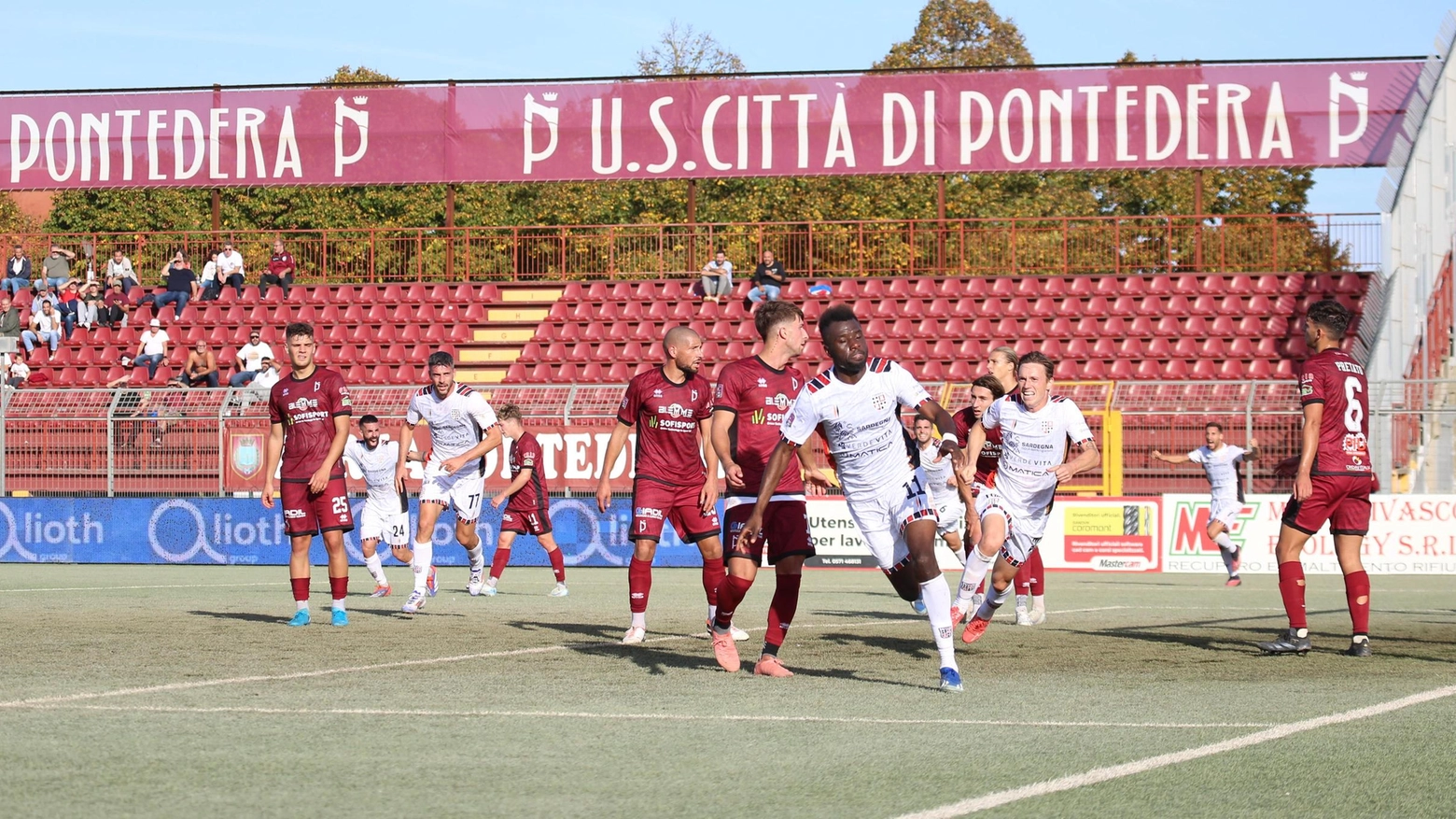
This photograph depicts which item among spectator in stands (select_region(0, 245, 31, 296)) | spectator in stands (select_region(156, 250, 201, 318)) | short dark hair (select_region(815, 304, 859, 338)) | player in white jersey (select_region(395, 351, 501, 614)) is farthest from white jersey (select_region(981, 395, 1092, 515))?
spectator in stands (select_region(0, 245, 31, 296))

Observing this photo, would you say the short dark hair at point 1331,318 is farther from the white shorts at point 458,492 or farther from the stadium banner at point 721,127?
the stadium banner at point 721,127

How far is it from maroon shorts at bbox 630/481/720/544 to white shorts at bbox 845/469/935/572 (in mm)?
2510

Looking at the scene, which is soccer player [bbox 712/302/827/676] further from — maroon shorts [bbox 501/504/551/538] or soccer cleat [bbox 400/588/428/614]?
maroon shorts [bbox 501/504/551/538]

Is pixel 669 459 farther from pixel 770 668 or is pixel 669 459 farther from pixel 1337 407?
pixel 1337 407

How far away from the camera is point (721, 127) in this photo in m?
31.4

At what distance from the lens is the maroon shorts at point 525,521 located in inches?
682

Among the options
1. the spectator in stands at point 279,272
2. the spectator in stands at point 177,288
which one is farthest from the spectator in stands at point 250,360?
the spectator in stands at point 177,288

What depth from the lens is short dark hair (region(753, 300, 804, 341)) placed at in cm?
934

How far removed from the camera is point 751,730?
23.6 ft

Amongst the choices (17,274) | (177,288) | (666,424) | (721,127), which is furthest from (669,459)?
(17,274)

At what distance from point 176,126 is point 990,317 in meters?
16.3

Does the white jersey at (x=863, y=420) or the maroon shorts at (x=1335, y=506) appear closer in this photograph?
the white jersey at (x=863, y=420)

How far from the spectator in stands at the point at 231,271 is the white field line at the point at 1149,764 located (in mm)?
28414

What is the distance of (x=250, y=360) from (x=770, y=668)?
21750 mm
